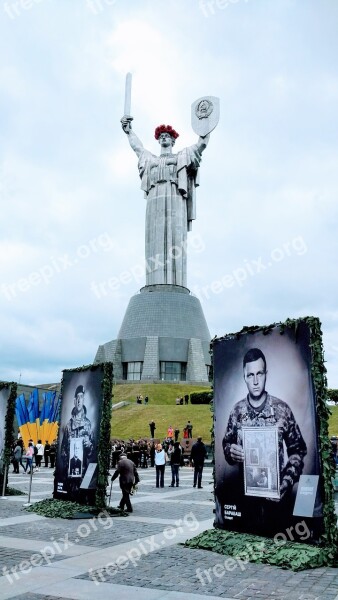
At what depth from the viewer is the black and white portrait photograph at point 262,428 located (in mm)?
8203

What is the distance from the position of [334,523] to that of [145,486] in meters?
12.0

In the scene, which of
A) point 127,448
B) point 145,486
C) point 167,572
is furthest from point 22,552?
point 127,448

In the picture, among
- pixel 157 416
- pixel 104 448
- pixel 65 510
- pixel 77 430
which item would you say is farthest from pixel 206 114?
pixel 65 510

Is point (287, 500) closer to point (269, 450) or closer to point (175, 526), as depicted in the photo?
point (269, 450)

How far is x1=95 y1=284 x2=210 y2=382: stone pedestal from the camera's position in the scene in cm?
5203

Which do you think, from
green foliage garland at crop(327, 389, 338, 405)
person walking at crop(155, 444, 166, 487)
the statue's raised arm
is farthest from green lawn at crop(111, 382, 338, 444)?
the statue's raised arm

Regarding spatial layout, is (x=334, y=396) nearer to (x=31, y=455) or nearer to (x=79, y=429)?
(x=31, y=455)

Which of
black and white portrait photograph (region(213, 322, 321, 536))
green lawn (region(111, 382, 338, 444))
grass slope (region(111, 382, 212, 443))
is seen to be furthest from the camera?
grass slope (region(111, 382, 212, 443))

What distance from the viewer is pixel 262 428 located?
8797mm

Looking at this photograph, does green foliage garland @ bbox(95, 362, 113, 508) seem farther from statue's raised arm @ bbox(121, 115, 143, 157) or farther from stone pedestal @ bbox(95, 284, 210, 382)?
statue's raised arm @ bbox(121, 115, 143, 157)

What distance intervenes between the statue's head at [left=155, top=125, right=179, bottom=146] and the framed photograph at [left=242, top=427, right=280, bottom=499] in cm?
5054

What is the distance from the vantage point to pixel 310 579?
22.5 ft

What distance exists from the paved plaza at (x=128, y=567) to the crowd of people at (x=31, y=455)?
30.4 ft

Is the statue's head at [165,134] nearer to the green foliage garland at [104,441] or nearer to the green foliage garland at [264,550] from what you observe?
the green foliage garland at [104,441]
